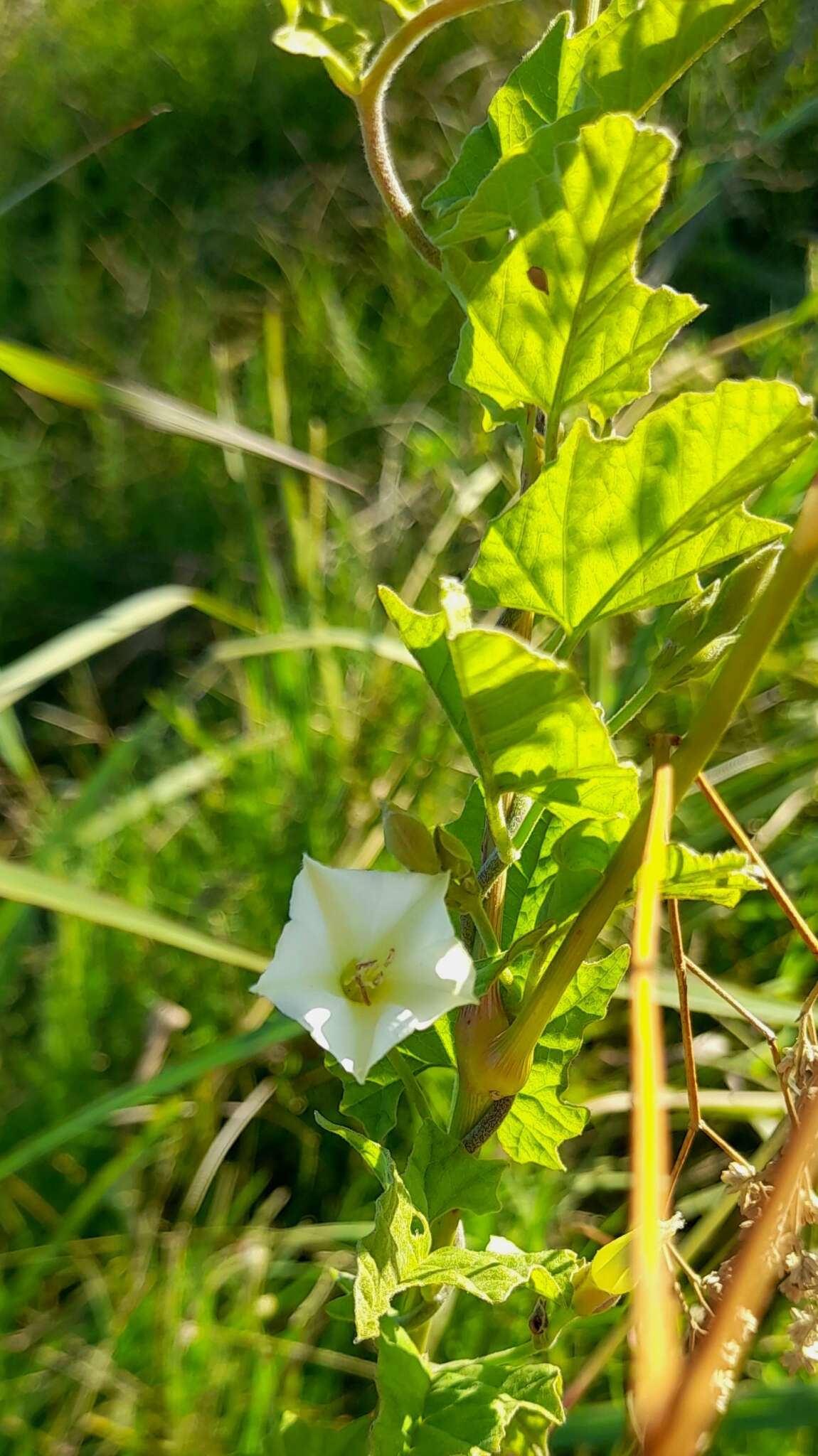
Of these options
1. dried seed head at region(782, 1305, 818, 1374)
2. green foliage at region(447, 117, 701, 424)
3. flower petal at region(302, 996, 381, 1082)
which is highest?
green foliage at region(447, 117, 701, 424)

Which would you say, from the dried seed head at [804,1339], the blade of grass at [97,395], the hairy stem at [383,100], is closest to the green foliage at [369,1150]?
the dried seed head at [804,1339]

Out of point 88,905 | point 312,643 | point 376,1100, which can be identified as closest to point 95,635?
point 312,643

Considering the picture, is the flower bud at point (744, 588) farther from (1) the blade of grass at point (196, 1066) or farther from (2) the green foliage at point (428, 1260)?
(1) the blade of grass at point (196, 1066)

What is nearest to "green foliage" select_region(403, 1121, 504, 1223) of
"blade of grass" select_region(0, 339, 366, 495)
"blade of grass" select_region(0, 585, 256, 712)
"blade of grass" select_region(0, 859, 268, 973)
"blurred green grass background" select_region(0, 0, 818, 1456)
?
"blurred green grass background" select_region(0, 0, 818, 1456)

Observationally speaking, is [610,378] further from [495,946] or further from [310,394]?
[310,394]

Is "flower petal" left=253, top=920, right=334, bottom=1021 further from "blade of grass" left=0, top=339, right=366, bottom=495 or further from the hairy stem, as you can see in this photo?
"blade of grass" left=0, top=339, right=366, bottom=495

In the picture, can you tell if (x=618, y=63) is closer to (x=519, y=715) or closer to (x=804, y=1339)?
(x=519, y=715)

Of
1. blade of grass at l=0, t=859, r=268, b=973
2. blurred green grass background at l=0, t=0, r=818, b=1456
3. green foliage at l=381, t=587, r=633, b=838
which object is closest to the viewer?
green foliage at l=381, t=587, r=633, b=838

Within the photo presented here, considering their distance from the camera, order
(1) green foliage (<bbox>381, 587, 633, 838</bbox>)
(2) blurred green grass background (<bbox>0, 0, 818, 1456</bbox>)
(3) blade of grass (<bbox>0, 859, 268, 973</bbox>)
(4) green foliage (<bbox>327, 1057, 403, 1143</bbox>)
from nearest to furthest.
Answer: (1) green foliage (<bbox>381, 587, 633, 838</bbox>)
(4) green foliage (<bbox>327, 1057, 403, 1143</bbox>)
(3) blade of grass (<bbox>0, 859, 268, 973</bbox>)
(2) blurred green grass background (<bbox>0, 0, 818, 1456</bbox>)
